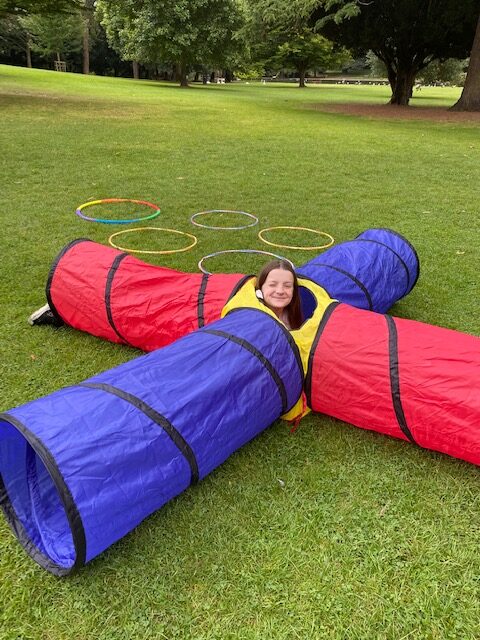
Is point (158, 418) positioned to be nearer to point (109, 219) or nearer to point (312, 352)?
point (312, 352)

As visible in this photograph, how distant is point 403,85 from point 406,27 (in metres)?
4.50

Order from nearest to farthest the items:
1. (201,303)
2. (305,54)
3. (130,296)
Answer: (201,303) < (130,296) < (305,54)

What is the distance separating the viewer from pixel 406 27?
75.2 ft

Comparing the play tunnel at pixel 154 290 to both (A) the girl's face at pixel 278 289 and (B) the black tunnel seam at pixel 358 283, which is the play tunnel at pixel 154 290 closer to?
(B) the black tunnel seam at pixel 358 283

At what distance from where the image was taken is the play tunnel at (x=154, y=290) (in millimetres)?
4207

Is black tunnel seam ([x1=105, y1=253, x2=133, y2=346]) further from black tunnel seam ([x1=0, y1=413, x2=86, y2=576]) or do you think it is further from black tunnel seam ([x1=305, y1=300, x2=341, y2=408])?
black tunnel seam ([x1=0, y1=413, x2=86, y2=576])

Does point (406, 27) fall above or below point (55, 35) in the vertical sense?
above

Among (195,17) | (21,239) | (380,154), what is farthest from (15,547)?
(195,17)

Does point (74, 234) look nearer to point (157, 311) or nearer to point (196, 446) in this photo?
point (157, 311)

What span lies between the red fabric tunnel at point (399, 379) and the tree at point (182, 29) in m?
Result: 36.2

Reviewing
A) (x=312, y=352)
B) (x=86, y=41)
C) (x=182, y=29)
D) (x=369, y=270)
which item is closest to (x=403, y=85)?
(x=182, y=29)

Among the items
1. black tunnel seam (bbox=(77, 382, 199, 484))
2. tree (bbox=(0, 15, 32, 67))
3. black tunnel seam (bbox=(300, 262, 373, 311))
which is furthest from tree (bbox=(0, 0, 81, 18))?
tree (bbox=(0, 15, 32, 67))

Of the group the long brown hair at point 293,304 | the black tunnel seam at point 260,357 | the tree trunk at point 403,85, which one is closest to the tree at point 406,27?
the tree trunk at point 403,85

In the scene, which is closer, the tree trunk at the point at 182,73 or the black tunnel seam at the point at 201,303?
the black tunnel seam at the point at 201,303
